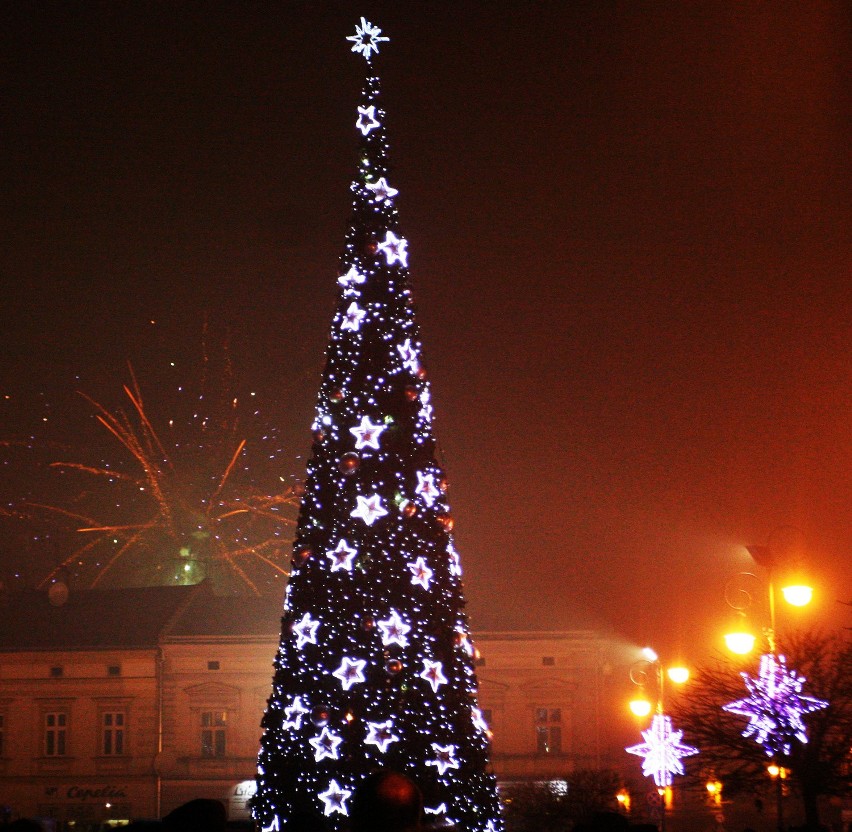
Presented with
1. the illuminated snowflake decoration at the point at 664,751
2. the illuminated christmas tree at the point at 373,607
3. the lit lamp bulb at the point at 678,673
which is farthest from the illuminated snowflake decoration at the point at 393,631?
the lit lamp bulb at the point at 678,673

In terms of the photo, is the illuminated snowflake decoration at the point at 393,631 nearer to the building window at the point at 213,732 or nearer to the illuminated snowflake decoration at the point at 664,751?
the illuminated snowflake decoration at the point at 664,751

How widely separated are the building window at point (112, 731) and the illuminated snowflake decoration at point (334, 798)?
1218 inches

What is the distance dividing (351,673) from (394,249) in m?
5.06

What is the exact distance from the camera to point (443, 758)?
13.1m

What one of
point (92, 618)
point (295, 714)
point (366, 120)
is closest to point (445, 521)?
point (295, 714)

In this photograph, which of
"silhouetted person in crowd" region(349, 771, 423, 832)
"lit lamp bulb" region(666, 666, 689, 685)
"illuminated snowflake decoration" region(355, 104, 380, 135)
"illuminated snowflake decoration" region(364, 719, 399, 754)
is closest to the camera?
"silhouetted person in crowd" region(349, 771, 423, 832)

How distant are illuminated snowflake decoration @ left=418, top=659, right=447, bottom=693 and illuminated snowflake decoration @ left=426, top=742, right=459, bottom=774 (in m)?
0.61

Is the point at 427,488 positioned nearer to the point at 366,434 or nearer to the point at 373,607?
the point at 366,434

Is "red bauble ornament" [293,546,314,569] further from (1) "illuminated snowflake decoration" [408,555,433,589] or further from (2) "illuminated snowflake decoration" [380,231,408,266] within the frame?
(2) "illuminated snowflake decoration" [380,231,408,266]

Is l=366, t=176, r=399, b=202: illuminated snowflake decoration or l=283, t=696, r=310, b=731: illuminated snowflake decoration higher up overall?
l=366, t=176, r=399, b=202: illuminated snowflake decoration

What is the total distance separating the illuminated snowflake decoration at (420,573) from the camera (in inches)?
530

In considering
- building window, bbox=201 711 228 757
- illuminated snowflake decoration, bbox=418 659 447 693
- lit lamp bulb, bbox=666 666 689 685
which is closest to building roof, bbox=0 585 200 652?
building window, bbox=201 711 228 757

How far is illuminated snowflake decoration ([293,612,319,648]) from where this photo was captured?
13391 mm

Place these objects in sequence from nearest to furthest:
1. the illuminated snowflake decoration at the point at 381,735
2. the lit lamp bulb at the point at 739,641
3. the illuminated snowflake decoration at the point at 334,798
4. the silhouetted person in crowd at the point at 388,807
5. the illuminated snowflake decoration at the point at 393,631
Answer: the silhouetted person in crowd at the point at 388,807, the illuminated snowflake decoration at the point at 334,798, the illuminated snowflake decoration at the point at 381,735, the illuminated snowflake decoration at the point at 393,631, the lit lamp bulb at the point at 739,641
